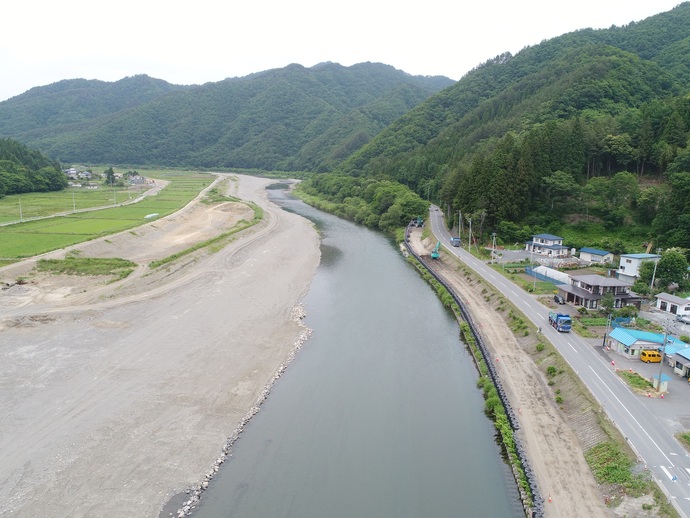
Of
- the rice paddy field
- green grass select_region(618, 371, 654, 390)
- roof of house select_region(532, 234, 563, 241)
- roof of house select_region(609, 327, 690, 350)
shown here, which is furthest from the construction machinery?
the rice paddy field

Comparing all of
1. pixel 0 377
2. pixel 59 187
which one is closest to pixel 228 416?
pixel 0 377

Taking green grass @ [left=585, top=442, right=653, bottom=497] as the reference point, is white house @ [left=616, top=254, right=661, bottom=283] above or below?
above

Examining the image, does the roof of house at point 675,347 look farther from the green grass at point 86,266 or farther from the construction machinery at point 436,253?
the green grass at point 86,266

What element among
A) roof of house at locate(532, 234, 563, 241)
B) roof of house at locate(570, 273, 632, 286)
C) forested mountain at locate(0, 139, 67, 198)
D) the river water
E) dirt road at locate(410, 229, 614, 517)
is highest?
forested mountain at locate(0, 139, 67, 198)

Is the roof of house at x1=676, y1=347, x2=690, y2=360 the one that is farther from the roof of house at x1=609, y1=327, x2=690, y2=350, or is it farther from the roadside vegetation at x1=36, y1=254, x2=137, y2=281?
the roadside vegetation at x1=36, y1=254, x2=137, y2=281

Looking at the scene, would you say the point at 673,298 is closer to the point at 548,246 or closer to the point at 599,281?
the point at 599,281

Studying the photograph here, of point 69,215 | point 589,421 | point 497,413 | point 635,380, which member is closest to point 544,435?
point 589,421
